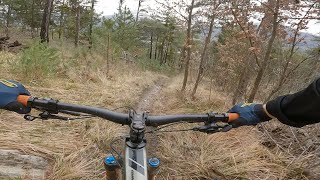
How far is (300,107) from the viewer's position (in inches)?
53.1

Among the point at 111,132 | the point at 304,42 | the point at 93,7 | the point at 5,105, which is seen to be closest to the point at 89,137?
the point at 111,132

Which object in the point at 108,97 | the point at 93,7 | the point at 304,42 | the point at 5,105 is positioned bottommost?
the point at 108,97

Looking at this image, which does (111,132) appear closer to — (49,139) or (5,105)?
(49,139)

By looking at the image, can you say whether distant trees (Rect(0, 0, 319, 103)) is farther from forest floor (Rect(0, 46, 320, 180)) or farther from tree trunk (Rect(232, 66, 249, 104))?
forest floor (Rect(0, 46, 320, 180))

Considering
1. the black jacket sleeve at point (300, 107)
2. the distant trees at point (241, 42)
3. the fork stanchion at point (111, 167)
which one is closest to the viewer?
the black jacket sleeve at point (300, 107)

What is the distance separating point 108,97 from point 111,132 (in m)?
2.73

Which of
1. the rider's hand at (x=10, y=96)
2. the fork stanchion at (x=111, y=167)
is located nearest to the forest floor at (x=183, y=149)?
the fork stanchion at (x=111, y=167)

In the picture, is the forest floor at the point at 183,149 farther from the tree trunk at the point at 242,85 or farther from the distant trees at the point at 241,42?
the tree trunk at the point at 242,85

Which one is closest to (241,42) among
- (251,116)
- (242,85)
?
(242,85)

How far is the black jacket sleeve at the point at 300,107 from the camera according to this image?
4.03 ft

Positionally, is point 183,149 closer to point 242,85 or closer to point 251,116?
point 251,116

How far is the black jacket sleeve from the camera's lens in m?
1.23

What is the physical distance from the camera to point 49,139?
11.8ft

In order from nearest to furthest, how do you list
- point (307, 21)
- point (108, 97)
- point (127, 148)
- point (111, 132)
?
point (127, 148) → point (111, 132) → point (307, 21) → point (108, 97)
